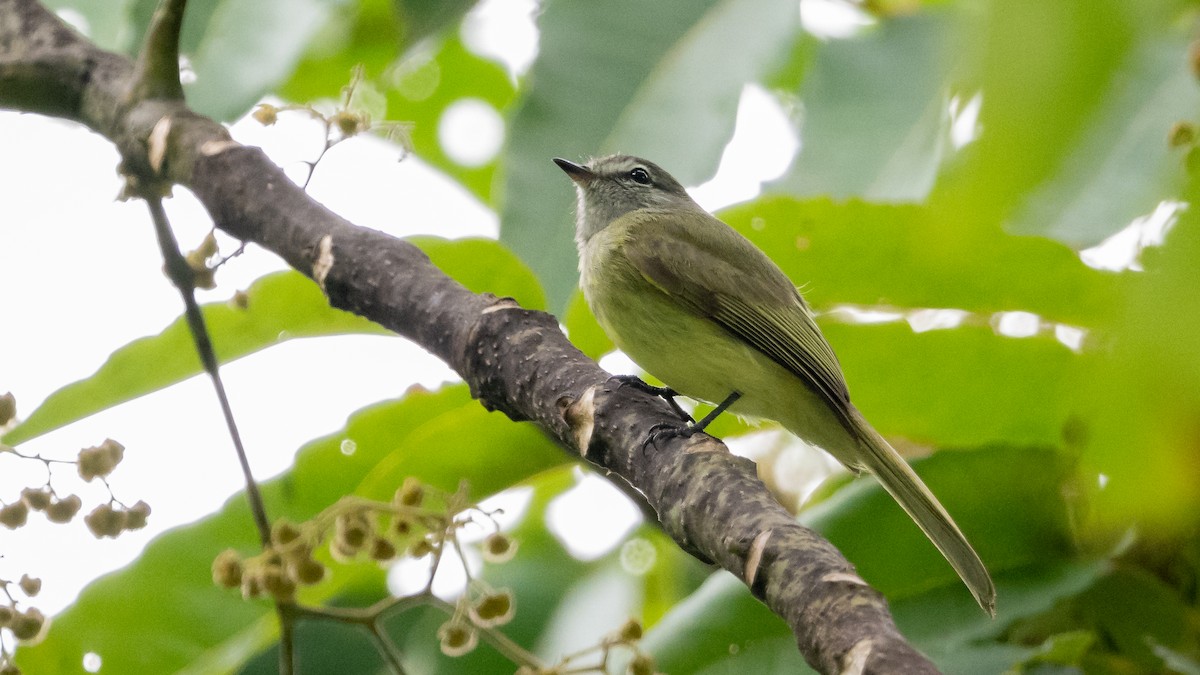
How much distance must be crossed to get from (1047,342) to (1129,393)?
5.95ft

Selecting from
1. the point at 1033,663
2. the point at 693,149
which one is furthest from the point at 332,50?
the point at 1033,663

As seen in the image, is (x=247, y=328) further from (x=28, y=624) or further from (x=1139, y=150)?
(x=1139, y=150)

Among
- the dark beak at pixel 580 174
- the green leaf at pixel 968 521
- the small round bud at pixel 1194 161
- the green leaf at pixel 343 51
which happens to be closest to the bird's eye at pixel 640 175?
→ the dark beak at pixel 580 174

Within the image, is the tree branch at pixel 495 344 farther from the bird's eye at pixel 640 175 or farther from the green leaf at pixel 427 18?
the bird's eye at pixel 640 175

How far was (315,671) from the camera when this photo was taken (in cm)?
255

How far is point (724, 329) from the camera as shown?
3.10m

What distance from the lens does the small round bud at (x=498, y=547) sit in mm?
1984

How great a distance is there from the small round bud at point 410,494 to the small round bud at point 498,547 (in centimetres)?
14

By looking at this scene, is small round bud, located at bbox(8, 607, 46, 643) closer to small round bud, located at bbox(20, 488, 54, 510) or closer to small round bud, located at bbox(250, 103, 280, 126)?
small round bud, located at bbox(20, 488, 54, 510)

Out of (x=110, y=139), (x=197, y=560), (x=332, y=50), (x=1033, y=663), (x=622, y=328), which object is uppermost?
(x=332, y=50)

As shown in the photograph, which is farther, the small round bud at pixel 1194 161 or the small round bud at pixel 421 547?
the small round bud at pixel 421 547

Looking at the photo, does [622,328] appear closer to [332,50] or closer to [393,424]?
[393,424]

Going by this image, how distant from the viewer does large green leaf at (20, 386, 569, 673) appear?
2467 millimetres

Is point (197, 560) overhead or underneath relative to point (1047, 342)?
overhead
